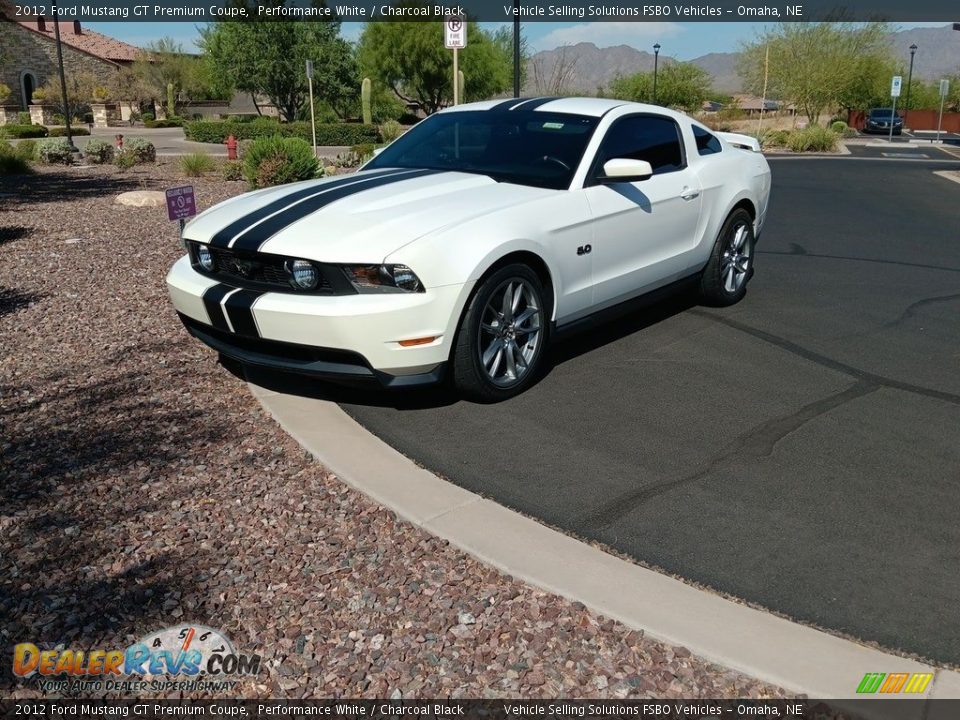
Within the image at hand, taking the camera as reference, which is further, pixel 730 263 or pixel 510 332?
pixel 730 263

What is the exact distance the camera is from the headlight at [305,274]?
4906 mm

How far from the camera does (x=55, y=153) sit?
904 inches

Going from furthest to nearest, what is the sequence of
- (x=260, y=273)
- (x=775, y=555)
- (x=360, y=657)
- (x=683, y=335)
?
(x=683, y=335) → (x=260, y=273) → (x=775, y=555) → (x=360, y=657)

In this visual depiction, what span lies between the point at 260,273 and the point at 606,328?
294 cm

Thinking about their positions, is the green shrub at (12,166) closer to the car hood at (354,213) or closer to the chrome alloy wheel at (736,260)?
the car hood at (354,213)

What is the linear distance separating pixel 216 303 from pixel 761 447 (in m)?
2.98

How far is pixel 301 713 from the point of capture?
288cm

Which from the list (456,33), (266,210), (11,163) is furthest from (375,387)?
(11,163)

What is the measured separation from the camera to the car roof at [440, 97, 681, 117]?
21.0 ft

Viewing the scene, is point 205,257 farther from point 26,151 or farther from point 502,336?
point 26,151

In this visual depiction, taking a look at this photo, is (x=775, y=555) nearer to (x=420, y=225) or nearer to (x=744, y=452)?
(x=744, y=452)

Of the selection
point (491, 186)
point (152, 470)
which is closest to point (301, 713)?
point (152, 470)

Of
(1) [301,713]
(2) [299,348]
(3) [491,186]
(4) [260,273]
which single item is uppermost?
(3) [491,186]

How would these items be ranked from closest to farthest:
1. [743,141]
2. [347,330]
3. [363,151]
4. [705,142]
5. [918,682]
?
1. [918,682]
2. [347,330]
3. [705,142]
4. [743,141]
5. [363,151]
